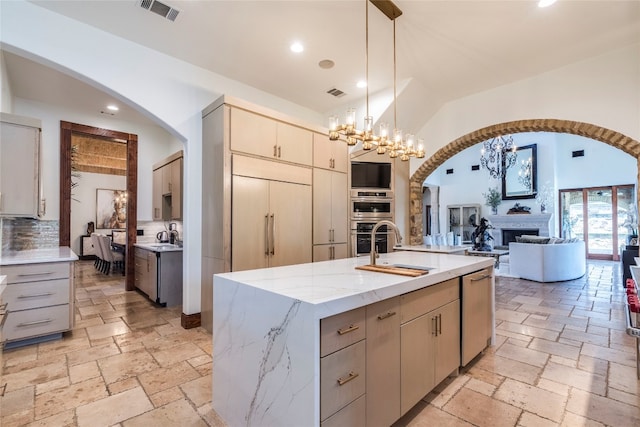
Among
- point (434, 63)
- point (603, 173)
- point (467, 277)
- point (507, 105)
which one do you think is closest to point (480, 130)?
point (507, 105)

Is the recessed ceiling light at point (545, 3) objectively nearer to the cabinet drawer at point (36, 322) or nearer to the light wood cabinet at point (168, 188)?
the light wood cabinet at point (168, 188)

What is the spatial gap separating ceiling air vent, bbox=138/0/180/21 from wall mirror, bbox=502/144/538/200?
36.4 feet

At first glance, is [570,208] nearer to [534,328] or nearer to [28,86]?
[534,328]

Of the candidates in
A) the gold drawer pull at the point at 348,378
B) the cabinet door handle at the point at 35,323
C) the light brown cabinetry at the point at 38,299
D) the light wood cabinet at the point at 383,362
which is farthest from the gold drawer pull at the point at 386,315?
the cabinet door handle at the point at 35,323

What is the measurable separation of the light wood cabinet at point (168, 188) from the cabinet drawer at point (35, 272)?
1645mm

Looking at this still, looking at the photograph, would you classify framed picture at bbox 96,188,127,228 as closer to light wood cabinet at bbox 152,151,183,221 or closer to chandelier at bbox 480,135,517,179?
light wood cabinet at bbox 152,151,183,221

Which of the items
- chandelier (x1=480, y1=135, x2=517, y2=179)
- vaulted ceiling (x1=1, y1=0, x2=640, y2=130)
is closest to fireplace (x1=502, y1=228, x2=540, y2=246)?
chandelier (x1=480, y1=135, x2=517, y2=179)

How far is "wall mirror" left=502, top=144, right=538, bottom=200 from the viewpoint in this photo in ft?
32.7

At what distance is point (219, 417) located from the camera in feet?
6.12

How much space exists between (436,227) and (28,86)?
12.5 meters

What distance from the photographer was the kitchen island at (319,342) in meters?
1.31

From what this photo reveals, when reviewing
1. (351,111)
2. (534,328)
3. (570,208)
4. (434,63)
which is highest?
(434,63)

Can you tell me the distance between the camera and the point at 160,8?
105 inches

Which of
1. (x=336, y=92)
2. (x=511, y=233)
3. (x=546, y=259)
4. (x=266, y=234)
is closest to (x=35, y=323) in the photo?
(x=266, y=234)
